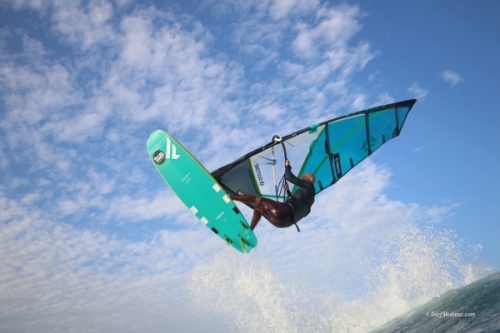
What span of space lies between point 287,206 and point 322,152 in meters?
3.03

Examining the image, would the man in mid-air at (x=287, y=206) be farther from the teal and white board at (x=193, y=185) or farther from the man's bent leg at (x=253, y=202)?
the teal and white board at (x=193, y=185)

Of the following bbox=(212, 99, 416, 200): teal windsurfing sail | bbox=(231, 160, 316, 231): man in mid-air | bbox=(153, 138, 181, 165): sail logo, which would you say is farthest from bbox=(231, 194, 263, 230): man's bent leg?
bbox=(153, 138, 181, 165): sail logo

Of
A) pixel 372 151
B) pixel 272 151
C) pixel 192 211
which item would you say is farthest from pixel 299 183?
pixel 372 151

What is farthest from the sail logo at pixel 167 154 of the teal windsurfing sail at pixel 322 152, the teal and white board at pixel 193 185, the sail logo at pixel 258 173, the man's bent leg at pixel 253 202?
the sail logo at pixel 258 173

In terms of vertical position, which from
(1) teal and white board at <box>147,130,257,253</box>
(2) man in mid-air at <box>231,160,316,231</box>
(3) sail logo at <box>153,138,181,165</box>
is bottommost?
(2) man in mid-air at <box>231,160,316,231</box>

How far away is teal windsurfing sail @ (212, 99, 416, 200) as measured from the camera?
7.48 metres

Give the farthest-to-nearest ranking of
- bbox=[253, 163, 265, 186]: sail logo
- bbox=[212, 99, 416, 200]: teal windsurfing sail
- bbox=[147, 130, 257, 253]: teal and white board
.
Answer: bbox=[253, 163, 265, 186]: sail logo, bbox=[212, 99, 416, 200]: teal windsurfing sail, bbox=[147, 130, 257, 253]: teal and white board

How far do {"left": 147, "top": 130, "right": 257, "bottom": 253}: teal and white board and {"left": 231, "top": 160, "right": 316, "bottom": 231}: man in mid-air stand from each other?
1.05 ft

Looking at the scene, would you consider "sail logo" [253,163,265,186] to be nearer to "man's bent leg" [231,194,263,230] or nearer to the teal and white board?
"man's bent leg" [231,194,263,230]

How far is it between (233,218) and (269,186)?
2173 millimetres

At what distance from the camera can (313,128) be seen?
275 inches

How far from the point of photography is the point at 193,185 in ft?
20.2

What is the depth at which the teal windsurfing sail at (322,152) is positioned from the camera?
7.48 m

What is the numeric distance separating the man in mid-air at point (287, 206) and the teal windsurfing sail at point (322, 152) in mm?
1116
